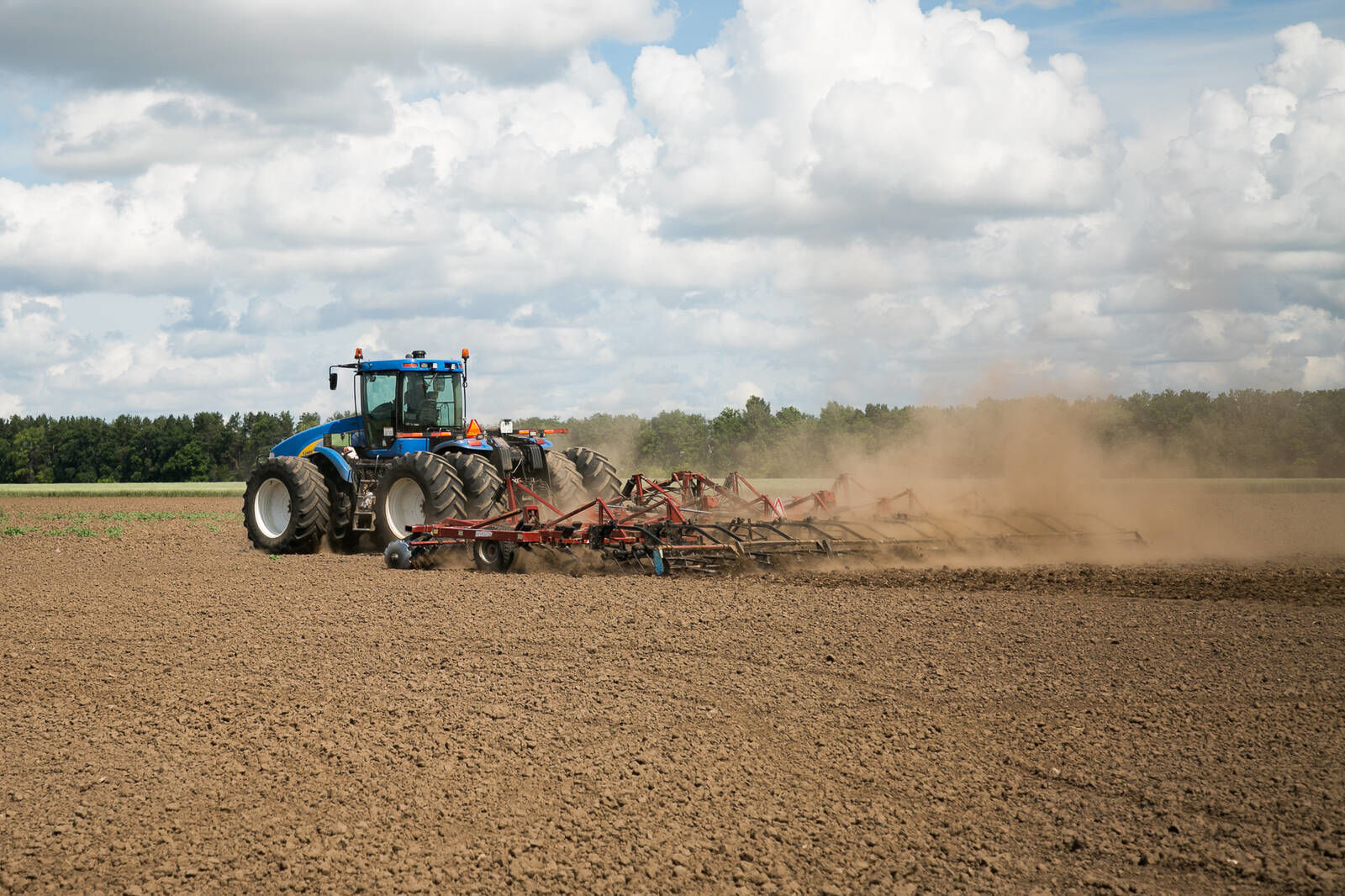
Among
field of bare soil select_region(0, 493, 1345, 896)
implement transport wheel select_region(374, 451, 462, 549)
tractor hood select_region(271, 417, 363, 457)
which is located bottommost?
field of bare soil select_region(0, 493, 1345, 896)

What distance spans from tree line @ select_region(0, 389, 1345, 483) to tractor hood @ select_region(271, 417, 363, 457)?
1918 millimetres

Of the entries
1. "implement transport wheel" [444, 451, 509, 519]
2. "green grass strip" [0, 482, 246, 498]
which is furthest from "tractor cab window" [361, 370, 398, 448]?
"green grass strip" [0, 482, 246, 498]

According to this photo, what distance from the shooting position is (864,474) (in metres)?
18.9

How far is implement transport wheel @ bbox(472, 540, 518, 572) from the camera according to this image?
12531 mm

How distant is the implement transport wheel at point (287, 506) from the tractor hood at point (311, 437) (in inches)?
25.2

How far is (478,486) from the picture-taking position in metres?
13.4

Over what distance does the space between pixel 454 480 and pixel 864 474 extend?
8.19m

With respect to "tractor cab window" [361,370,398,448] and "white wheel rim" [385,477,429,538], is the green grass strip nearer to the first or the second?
"tractor cab window" [361,370,398,448]

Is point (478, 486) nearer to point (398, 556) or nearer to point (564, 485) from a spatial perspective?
point (398, 556)

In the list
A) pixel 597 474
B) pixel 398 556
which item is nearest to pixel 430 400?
pixel 597 474

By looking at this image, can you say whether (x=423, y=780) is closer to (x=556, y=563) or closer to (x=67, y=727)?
(x=67, y=727)

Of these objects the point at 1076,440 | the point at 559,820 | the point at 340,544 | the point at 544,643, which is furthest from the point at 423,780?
the point at 1076,440

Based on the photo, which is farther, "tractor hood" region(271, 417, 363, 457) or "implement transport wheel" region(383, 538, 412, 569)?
"tractor hood" region(271, 417, 363, 457)

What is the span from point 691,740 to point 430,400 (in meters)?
10.1
